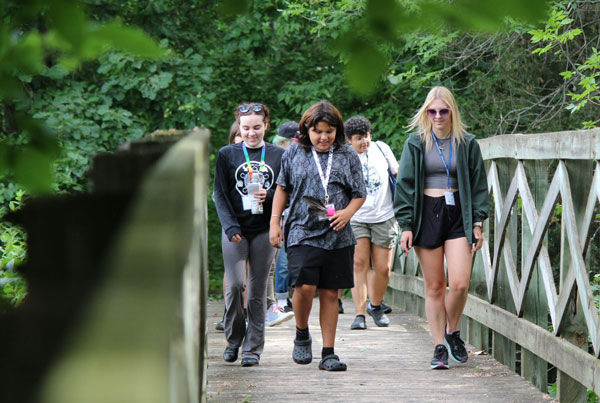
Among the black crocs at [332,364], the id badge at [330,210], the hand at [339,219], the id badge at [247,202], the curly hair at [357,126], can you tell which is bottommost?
the black crocs at [332,364]

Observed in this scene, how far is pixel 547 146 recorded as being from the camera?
527cm

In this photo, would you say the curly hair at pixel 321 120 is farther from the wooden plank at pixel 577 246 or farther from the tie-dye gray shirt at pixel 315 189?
the wooden plank at pixel 577 246

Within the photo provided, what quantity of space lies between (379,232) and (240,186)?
239 centimetres

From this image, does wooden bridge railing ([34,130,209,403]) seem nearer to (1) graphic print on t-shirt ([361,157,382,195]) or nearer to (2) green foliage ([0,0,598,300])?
(2) green foliage ([0,0,598,300])

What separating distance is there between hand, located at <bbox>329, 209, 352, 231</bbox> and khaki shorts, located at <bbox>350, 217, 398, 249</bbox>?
2531mm

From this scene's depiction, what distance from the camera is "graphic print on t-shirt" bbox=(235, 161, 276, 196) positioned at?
6.76m

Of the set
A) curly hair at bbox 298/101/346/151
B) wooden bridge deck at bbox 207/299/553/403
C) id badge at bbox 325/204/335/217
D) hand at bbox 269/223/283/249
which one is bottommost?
wooden bridge deck at bbox 207/299/553/403

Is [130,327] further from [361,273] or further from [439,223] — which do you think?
[361,273]

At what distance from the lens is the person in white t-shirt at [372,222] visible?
8.80 m

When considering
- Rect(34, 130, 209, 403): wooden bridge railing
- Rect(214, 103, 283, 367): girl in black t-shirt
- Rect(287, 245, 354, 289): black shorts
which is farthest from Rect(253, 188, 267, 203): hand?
Rect(34, 130, 209, 403): wooden bridge railing

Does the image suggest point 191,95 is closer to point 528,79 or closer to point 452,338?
point 528,79

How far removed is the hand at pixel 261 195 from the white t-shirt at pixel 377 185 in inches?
87.9

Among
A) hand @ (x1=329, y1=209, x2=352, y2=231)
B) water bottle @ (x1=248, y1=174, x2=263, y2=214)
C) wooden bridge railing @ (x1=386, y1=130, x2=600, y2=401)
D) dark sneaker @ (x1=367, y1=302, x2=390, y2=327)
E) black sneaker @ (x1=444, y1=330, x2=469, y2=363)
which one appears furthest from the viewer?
dark sneaker @ (x1=367, y1=302, x2=390, y2=327)

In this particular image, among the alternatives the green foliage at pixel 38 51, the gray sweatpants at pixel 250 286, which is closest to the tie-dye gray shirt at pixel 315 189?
the gray sweatpants at pixel 250 286
